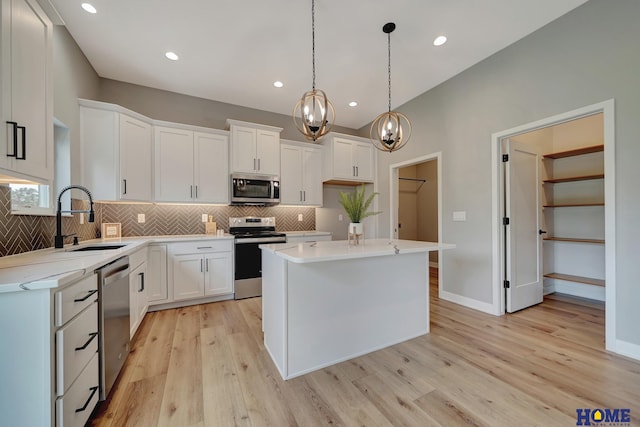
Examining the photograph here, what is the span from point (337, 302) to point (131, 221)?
3.17m

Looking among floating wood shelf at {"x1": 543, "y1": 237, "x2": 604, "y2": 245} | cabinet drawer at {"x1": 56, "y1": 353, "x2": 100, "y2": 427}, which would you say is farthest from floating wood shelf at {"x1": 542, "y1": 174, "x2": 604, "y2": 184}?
cabinet drawer at {"x1": 56, "y1": 353, "x2": 100, "y2": 427}

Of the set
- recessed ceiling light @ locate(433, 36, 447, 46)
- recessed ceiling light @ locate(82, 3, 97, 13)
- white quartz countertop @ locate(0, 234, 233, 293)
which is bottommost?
white quartz countertop @ locate(0, 234, 233, 293)

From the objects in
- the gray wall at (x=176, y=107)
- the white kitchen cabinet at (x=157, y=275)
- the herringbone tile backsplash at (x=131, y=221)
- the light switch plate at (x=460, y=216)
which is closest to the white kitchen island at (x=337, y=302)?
the light switch plate at (x=460, y=216)

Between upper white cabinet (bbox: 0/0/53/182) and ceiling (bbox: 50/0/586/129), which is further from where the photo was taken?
ceiling (bbox: 50/0/586/129)

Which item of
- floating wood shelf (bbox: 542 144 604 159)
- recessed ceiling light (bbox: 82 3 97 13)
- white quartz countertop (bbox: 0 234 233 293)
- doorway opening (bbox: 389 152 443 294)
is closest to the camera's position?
white quartz countertop (bbox: 0 234 233 293)

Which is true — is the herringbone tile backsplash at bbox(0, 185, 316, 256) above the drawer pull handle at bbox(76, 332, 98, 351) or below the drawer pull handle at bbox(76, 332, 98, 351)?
above

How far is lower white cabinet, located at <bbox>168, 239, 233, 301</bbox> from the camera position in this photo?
3.14 metres

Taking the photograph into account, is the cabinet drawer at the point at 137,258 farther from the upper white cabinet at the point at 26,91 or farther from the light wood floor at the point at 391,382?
the upper white cabinet at the point at 26,91

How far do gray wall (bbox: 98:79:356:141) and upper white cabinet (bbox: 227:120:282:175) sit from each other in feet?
1.42

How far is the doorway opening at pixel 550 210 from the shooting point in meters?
2.95

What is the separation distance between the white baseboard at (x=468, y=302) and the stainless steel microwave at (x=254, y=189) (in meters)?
2.92

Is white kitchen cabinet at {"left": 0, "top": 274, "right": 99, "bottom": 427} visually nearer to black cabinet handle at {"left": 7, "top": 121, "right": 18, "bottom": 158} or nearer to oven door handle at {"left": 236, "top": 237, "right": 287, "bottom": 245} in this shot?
black cabinet handle at {"left": 7, "top": 121, "right": 18, "bottom": 158}

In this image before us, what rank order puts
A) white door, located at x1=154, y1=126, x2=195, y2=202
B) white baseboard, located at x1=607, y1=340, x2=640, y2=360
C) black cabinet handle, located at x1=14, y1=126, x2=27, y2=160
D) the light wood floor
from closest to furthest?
1. black cabinet handle, located at x1=14, y1=126, x2=27, y2=160
2. the light wood floor
3. white baseboard, located at x1=607, y1=340, x2=640, y2=360
4. white door, located at x1=154, y1=126, x2=195, y2=202

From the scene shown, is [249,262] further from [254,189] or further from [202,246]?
[254,189]
